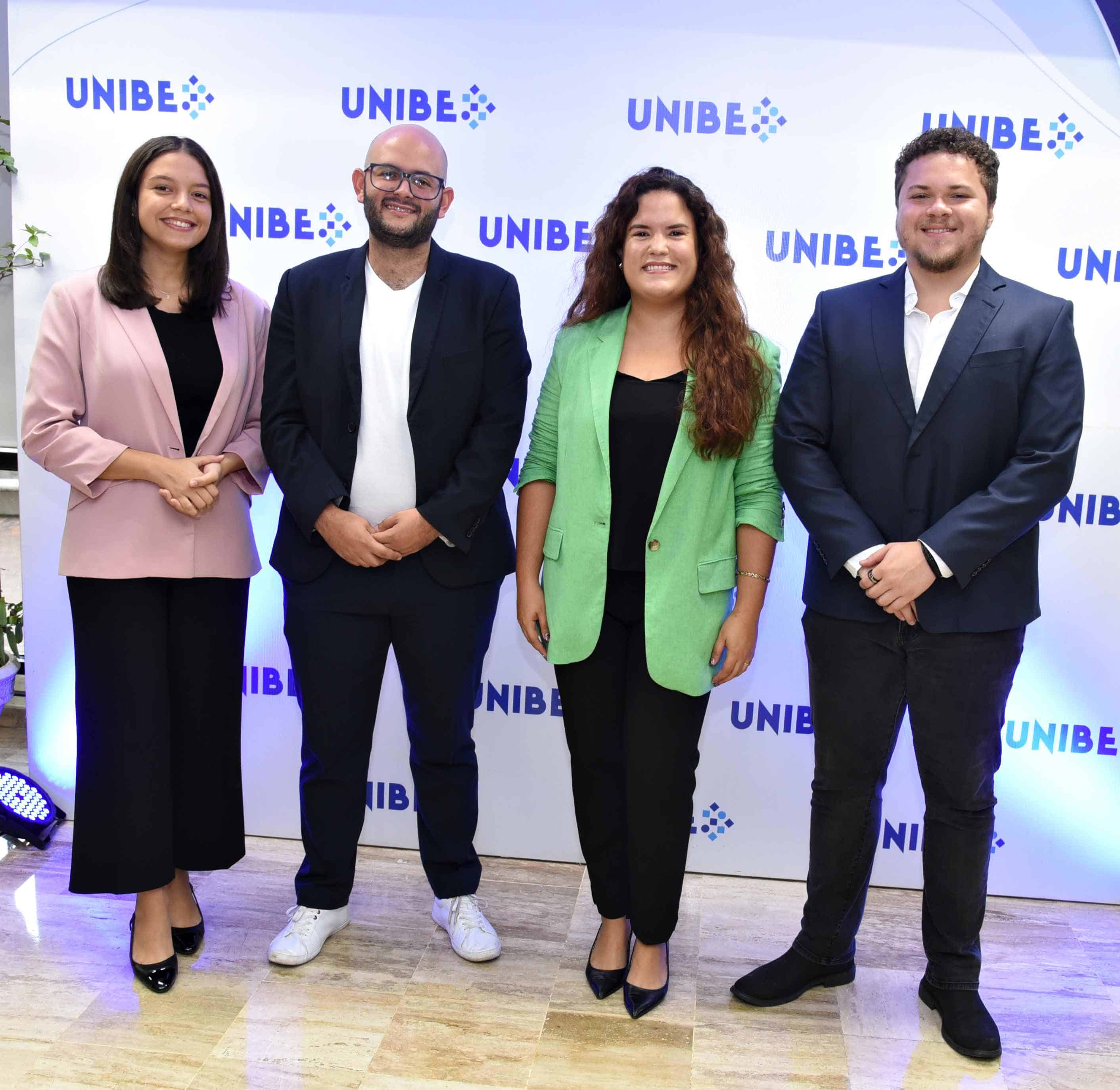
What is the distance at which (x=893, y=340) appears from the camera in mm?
2248

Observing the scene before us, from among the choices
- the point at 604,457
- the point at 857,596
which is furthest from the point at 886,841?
the point at 604,457

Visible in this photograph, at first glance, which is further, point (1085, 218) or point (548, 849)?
point (548, 849)

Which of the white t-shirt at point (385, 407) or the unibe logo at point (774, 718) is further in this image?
the unibe logo at point (774, 718)

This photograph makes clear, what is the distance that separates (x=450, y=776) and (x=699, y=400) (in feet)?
3.55

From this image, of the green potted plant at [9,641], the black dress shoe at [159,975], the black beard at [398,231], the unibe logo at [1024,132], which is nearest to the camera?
the black beard at [398,231]

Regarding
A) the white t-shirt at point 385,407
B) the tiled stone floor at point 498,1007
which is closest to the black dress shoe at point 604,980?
the tiled stone floor at point 498,1007

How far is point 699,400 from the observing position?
220cm

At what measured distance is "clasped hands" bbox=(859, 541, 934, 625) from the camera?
216 centimetres

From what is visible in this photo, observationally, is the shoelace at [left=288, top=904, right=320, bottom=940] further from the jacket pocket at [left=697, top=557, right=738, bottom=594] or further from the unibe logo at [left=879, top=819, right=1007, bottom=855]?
the unibe logo at [left=879, top=819, right=1007, bottom=855]

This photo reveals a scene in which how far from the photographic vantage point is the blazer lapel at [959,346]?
7.14 ft

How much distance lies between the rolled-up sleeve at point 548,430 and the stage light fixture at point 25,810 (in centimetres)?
189

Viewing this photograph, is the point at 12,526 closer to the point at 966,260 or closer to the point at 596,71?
the point at 596,71

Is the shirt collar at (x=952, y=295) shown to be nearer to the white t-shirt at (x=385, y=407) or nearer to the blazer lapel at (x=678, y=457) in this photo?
the blazer lapel at (x=678, y=457)

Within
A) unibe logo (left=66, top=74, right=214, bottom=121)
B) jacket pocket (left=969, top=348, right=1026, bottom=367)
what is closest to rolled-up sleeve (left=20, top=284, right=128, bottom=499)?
unibe logo (left=66, top=74, right=214, bottom=121)
